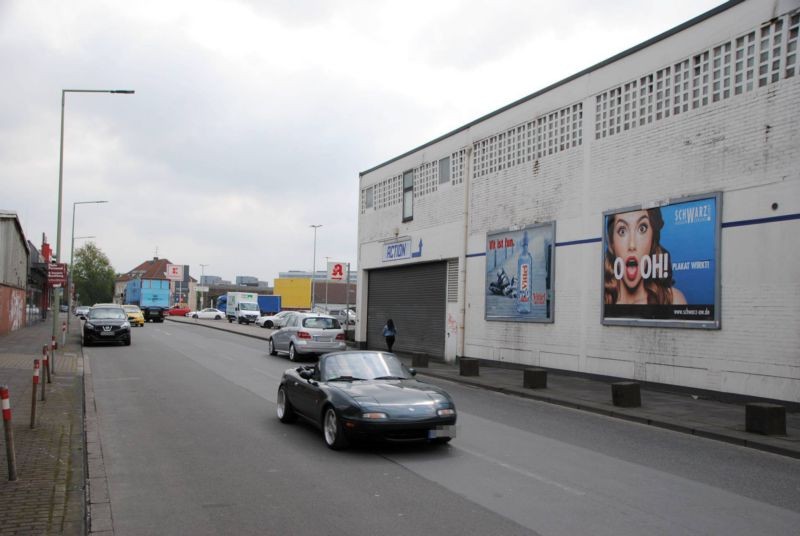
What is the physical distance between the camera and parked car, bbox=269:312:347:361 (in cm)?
2227

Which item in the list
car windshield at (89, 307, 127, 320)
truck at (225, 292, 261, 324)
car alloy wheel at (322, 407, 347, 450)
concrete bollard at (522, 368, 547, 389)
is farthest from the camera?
truck at (225, 292, 261, 324)

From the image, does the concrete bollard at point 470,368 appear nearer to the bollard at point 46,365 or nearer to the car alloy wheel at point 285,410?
the car alloy wheel at point 285,410

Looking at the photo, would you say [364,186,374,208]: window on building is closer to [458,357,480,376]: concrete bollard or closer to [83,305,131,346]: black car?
[83,305,131,346]: black car

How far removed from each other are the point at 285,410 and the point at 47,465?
3.73 m

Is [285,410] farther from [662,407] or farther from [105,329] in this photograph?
[105,329]

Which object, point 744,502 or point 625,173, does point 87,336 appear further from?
point 744,502

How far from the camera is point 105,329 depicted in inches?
1032

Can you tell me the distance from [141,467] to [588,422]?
7.24 metres

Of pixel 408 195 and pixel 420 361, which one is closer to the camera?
pixel 420 361

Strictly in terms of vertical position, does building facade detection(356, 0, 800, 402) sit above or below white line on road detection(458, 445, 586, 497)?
above

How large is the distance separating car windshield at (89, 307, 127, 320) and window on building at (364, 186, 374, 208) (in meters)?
11.9

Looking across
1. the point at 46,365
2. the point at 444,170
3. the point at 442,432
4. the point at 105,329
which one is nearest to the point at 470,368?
the point at 444,170

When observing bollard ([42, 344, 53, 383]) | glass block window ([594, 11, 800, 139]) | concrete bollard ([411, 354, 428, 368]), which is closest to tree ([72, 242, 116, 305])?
concrete bollard ([411, 354, 428, 368])

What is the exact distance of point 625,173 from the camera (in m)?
16.7
